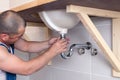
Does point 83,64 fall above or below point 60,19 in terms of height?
below

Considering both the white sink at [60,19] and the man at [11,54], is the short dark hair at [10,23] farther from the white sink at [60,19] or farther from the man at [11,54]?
the white sink at [60,19]

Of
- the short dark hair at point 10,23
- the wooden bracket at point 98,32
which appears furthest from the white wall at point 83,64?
the short dark hair at point 10,23

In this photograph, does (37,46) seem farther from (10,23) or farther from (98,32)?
Result: (98,32)

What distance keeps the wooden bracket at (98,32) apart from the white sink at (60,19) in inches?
3.7

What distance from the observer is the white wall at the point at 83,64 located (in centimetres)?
115

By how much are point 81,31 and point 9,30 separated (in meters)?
0.50

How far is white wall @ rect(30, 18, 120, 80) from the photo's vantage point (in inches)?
45.4

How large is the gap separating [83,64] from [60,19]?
41cm

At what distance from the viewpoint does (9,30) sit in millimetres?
987

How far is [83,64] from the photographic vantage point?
130cm

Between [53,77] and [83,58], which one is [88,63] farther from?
[53,77]

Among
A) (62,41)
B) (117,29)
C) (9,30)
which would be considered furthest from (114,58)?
(9,30)

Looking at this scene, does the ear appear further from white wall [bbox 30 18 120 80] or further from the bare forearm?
white wall [bbox 30 18 120 80]

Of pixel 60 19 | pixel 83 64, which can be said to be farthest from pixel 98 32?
pixel 83 64
